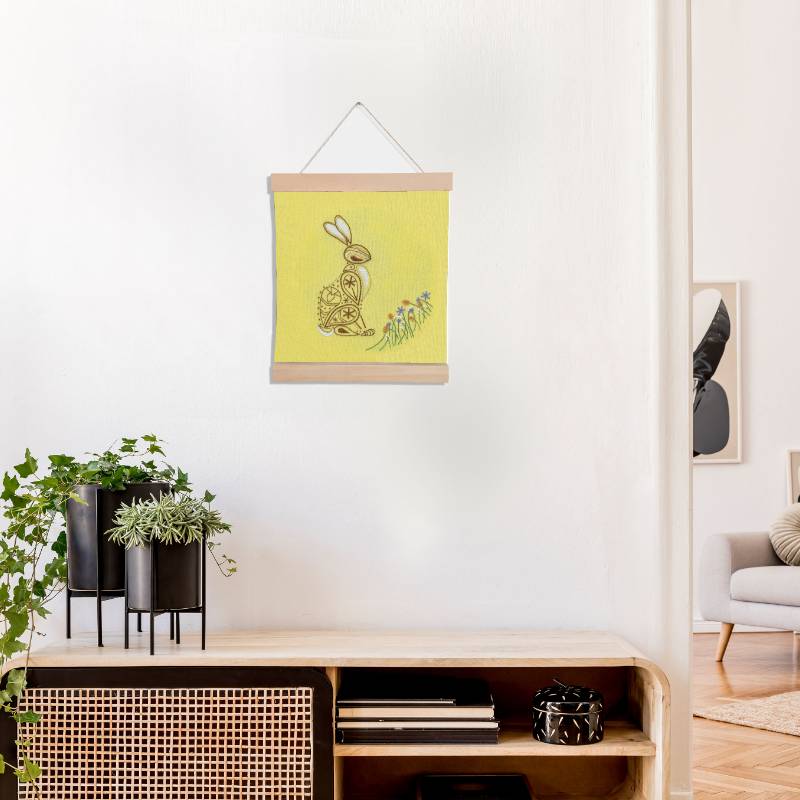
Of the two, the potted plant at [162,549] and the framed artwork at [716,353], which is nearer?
the potted plant at [162,549]

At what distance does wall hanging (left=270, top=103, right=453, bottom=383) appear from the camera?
91.1 inches

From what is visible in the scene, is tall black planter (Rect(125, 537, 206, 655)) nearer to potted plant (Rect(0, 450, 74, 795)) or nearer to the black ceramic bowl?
potted plant (Rect(0, 450, 74, 795))

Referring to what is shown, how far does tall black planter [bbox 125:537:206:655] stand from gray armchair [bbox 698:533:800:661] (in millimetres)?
3059

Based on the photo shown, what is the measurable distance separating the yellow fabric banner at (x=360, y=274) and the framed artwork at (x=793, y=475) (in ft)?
11.5

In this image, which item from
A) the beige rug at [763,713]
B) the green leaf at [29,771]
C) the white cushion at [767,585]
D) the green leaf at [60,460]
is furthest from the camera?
the white cushion at [767,585]

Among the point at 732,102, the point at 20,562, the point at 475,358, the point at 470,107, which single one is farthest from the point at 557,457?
the point at 732,102

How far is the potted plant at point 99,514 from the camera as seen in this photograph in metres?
2.04

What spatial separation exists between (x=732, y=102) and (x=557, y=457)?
3.74m

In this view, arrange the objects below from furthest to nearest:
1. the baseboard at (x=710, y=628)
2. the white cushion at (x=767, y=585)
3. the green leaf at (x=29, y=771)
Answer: the baseboard at (x=710, y=628)
the white cushion at (x=767, y=585)
the green leaf at (x=29, y=771)

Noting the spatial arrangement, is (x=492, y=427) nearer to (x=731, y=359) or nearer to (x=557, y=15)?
(x=557, y=15)

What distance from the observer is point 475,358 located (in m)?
2.32

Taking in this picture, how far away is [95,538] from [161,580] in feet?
0.66

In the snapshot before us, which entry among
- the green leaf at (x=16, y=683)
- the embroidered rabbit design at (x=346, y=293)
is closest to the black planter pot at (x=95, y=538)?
the green leaf at (x=16, y=683)

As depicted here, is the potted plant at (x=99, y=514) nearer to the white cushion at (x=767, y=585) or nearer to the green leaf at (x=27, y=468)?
the green leaf at (x=27, y=468)
